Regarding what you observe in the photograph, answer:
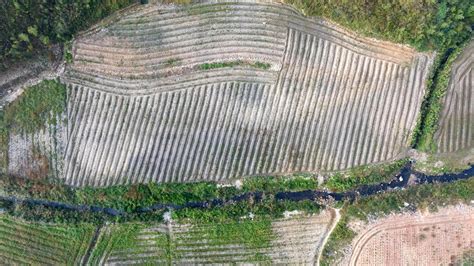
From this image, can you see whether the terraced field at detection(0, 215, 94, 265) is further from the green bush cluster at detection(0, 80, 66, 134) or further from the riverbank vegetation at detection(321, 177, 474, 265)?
the riverbank vegetation at detection(321, 177, 474, 265)

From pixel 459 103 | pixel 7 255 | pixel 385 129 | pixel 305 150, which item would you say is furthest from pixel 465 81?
pixel 7 255

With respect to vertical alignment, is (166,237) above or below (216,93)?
below

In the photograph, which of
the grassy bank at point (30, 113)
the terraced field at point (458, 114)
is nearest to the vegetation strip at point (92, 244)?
the grassy bank at point (30, 113)

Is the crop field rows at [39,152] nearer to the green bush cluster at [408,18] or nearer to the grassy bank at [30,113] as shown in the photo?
the grassy bank at [30,113]

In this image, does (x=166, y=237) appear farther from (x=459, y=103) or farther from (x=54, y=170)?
(x=459, y=103)

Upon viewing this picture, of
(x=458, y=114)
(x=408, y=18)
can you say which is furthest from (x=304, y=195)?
(x=408, y=18)

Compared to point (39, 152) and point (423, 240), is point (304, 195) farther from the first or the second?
point (39, 152)

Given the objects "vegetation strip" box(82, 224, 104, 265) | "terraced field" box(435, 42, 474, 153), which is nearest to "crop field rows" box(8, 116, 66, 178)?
"vegetation strip" box(82, 224, 104, 265)
